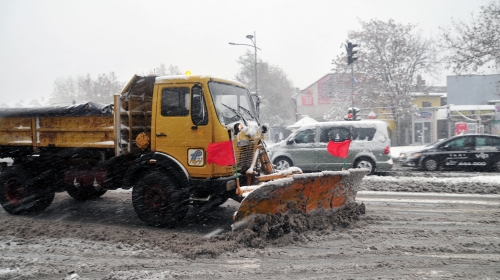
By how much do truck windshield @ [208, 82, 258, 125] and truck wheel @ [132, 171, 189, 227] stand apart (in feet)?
4.48

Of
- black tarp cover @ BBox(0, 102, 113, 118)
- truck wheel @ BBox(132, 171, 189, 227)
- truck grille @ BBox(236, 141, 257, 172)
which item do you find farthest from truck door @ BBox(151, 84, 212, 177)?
black tarp cover @ BBox(0, 102, 113, 118)

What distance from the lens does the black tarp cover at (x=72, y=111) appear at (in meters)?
6.55

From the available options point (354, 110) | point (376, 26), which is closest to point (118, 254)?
point (354, 110)

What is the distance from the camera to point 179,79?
19.7 feet

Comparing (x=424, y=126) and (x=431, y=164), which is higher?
(x=424, y=126)

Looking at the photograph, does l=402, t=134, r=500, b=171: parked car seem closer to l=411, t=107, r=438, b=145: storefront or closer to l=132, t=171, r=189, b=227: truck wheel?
l=132, t=171, r=189, b=227: truck wheel

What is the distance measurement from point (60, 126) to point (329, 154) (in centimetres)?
797

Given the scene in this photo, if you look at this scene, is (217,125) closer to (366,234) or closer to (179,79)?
(179,79)

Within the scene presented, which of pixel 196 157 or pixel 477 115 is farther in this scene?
pixel 477 115

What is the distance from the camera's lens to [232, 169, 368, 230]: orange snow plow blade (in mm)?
5012

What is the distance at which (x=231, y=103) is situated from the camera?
251 inches

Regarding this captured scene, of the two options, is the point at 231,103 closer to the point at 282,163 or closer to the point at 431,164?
the point at 282,163

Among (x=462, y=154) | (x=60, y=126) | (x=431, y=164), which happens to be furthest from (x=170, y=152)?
(x=462, y=154)

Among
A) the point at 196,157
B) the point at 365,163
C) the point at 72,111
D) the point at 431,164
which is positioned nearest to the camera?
the point at 196,157
